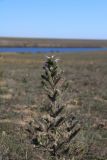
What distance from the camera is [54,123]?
22.4 feet

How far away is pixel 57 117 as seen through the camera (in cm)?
681

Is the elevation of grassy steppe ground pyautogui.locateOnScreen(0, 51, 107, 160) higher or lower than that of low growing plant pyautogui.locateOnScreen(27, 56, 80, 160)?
lower

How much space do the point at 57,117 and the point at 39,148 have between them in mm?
518

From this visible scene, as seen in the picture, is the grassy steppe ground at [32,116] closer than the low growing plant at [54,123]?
No

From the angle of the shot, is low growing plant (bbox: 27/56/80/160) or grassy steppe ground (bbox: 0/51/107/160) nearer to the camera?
low growing plant (bbox: 27/56/80/160)

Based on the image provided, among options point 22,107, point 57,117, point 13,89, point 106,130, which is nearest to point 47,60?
point 57,117

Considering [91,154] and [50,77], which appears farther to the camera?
[91,154]

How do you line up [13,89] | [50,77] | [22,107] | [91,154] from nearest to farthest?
1. [50,77]
2. [91,154]
3. [22,107]
4. [13,89]

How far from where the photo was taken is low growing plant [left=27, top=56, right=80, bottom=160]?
6699 mm

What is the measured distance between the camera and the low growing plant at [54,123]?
6.70 metres

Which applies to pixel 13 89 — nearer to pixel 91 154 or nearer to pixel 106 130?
pixel 106 130

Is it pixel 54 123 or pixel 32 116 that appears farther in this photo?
pixel 32 116

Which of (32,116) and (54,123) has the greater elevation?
(54,123)

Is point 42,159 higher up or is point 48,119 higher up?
point 48,119
